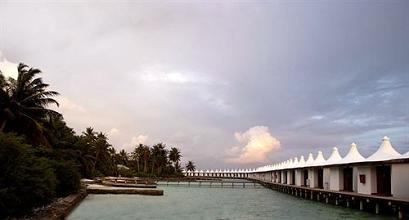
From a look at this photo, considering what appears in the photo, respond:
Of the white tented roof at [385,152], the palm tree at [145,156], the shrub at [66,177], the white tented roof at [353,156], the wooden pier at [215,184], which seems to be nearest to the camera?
the white tented roof at [385,152]

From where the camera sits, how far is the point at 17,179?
17.4 m

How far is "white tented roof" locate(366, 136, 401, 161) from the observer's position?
27875 millimetres

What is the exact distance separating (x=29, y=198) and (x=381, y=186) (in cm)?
2043

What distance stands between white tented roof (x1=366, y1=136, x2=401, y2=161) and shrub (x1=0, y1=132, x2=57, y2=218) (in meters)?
19.1

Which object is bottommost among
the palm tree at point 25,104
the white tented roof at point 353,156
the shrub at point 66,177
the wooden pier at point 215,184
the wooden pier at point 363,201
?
the wooden pier at point 215,184

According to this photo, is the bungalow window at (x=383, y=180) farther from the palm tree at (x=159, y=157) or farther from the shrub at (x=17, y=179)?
the palm tree at (x=159, y=157)

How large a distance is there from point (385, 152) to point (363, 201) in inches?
133

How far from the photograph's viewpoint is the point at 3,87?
27750 millimetres

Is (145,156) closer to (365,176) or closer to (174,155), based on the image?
(174,155)

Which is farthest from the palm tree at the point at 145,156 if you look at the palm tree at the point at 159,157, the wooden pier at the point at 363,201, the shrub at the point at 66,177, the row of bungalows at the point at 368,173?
the shrub at the point at 66,177

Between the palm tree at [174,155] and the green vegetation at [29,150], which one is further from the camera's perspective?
the palm tree at [174,155]

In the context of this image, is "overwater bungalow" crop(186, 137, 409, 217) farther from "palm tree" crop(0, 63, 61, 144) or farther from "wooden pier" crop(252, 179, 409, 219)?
"palm tree" crop(0, 63, 61, 144)

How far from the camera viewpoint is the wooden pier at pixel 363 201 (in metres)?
23.0

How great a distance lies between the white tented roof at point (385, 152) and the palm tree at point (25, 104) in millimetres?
19896
